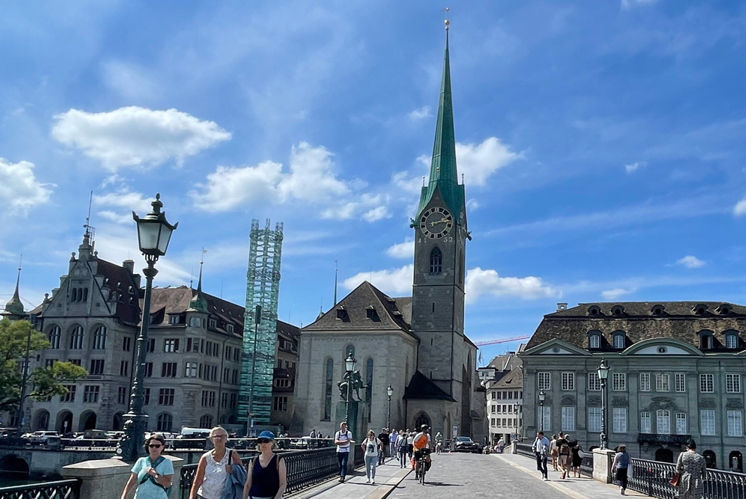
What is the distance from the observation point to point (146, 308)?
41.3 ft

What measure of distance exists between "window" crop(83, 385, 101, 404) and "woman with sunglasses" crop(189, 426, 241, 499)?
67.3m

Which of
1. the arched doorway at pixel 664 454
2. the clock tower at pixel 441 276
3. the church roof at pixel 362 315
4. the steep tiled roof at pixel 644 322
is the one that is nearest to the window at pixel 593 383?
the steep tiled roof at pixel 644 322

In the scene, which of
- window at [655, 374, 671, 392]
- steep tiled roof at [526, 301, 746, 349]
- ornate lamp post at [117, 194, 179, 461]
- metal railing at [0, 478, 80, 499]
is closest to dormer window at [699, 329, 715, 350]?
steep tiled roof at [526, 301, 746, 349]

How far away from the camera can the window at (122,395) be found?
241 ft

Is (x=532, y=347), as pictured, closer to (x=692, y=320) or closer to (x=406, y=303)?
(x=692, y=320)

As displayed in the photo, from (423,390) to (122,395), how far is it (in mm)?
28751

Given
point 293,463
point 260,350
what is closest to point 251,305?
point 260,350

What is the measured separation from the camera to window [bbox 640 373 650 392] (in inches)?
2530

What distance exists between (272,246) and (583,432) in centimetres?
3801

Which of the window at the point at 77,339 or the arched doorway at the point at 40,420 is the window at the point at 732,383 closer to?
→ the window at the point at 77,339

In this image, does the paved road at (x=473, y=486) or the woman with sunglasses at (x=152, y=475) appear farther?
the paved road at (x=473, y=486)

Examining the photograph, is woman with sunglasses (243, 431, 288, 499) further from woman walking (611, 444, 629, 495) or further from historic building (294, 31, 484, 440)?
historic building (294, 31, 484, 440)

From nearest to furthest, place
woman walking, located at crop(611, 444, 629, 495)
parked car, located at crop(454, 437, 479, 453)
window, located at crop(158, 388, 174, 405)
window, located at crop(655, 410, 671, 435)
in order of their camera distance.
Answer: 1. woman walking, located at crop(611, 444, 629, 495)
2. window, located at crop(655, 410, 671, 435)
3. parked car, located at crop(454, 437, 479, 453)
4. window, located at crop(158, 388, 174, 405)

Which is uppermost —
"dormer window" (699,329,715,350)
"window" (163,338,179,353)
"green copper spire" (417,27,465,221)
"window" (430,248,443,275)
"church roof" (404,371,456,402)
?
"green copper spire" (417,27,465,221)
